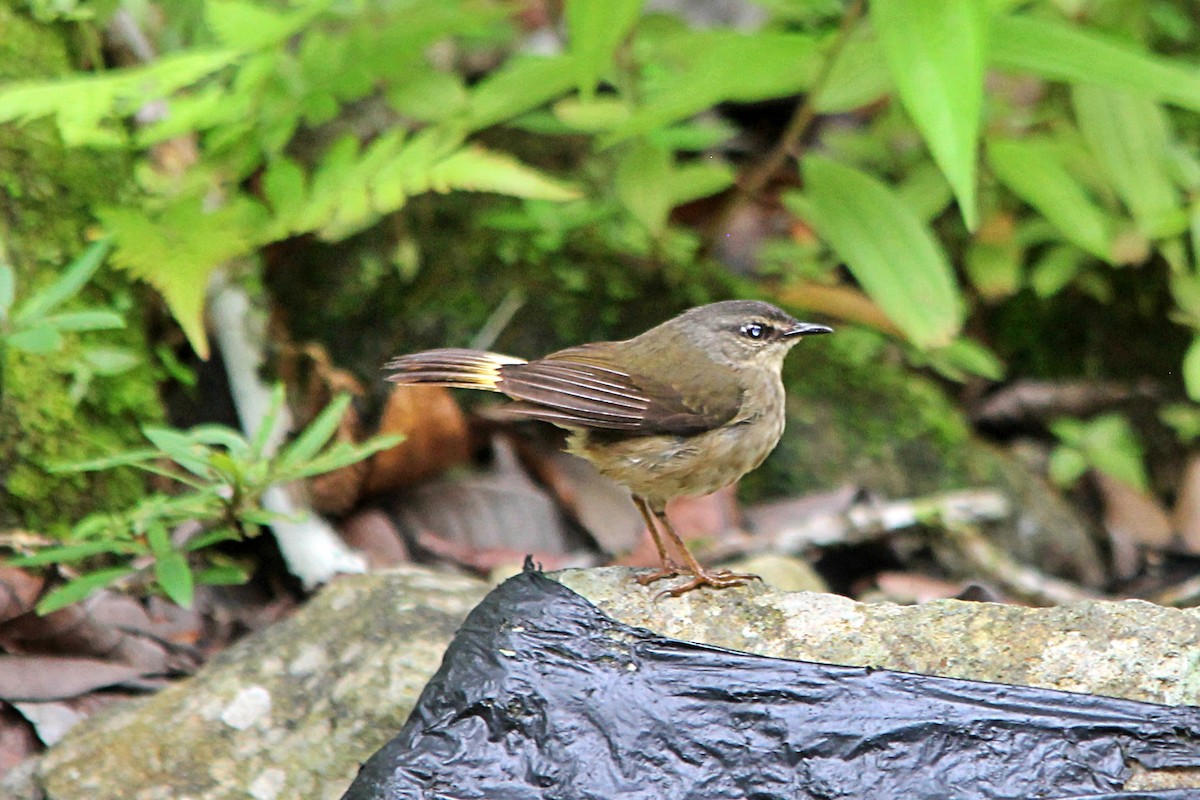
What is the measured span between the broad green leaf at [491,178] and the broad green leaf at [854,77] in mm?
1080

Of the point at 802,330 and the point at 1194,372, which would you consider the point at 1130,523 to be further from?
the point at 802,330

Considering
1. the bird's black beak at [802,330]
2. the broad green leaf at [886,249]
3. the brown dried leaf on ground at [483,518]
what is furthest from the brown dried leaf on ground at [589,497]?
the broad green leaf at [886,249]

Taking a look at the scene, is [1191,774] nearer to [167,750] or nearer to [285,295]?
[167,750]

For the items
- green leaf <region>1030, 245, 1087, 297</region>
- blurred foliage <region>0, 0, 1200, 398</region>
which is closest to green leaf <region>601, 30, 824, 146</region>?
blurred foliage <region>0, 0, 1200, 398</region>

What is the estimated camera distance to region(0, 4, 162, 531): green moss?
4223 mm

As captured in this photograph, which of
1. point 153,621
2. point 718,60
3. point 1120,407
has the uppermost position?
point 718,60

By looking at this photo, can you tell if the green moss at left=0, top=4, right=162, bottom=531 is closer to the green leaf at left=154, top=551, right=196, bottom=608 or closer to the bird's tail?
the green leaf at left=154, top=551, right=196, bottom=608

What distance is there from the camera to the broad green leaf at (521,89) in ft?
15.8

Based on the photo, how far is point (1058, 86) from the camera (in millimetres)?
6047

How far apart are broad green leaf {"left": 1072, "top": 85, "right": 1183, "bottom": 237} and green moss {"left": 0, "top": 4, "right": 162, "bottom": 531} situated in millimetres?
3717

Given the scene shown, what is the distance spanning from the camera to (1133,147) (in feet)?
17.6

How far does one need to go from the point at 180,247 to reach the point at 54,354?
0.53 m

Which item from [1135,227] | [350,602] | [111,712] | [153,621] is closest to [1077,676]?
[350,602]

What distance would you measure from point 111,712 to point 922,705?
218 centimetres
